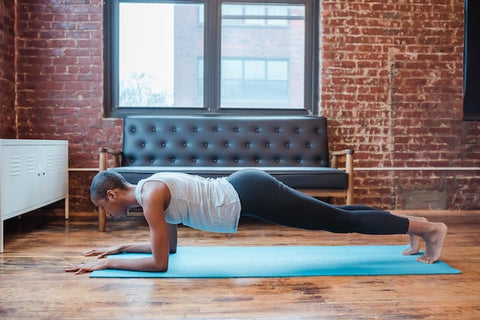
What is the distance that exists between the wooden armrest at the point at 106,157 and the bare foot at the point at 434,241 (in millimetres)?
2335

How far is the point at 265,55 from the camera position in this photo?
4.45m

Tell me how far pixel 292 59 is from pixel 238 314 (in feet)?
10.4

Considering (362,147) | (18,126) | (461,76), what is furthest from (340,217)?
(18,126)

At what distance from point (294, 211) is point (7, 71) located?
310 cm

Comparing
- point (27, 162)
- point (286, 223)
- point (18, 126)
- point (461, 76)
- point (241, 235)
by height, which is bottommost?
point (241, 235)

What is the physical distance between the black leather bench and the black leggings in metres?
1.74

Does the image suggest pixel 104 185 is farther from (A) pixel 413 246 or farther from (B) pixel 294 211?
(A) pixel 413 246

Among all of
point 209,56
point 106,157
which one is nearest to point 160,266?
point 106,157

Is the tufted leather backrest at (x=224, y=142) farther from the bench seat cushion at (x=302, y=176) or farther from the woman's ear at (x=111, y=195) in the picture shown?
the woman's ear at (x=111, y=195)

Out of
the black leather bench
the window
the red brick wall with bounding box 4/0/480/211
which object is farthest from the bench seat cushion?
the window

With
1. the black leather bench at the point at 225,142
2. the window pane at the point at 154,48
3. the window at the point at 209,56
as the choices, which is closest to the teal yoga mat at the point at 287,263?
the black leather bench at the point at 225,142

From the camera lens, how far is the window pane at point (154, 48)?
14.4 feet

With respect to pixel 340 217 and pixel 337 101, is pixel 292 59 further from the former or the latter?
pixel 340 217

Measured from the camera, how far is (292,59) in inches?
176
